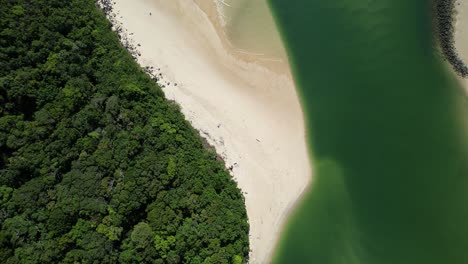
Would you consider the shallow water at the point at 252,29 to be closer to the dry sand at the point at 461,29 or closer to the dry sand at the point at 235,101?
the dry sand at the point at 235,101

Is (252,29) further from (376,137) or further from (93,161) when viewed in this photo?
(93,161)

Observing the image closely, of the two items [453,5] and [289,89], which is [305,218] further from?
[453,5]

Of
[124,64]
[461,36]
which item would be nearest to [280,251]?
[124,64]

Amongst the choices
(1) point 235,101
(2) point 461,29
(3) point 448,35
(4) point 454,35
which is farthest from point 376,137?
(1) point 235,101

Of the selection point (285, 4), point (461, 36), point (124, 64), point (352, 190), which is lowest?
point (352, 190)

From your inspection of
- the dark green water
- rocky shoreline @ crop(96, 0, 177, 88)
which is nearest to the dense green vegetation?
rocky shoreline @ crop(96, 0, 177, 88)

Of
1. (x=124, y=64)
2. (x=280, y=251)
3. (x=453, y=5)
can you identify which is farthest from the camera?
(x=453, y=5)
